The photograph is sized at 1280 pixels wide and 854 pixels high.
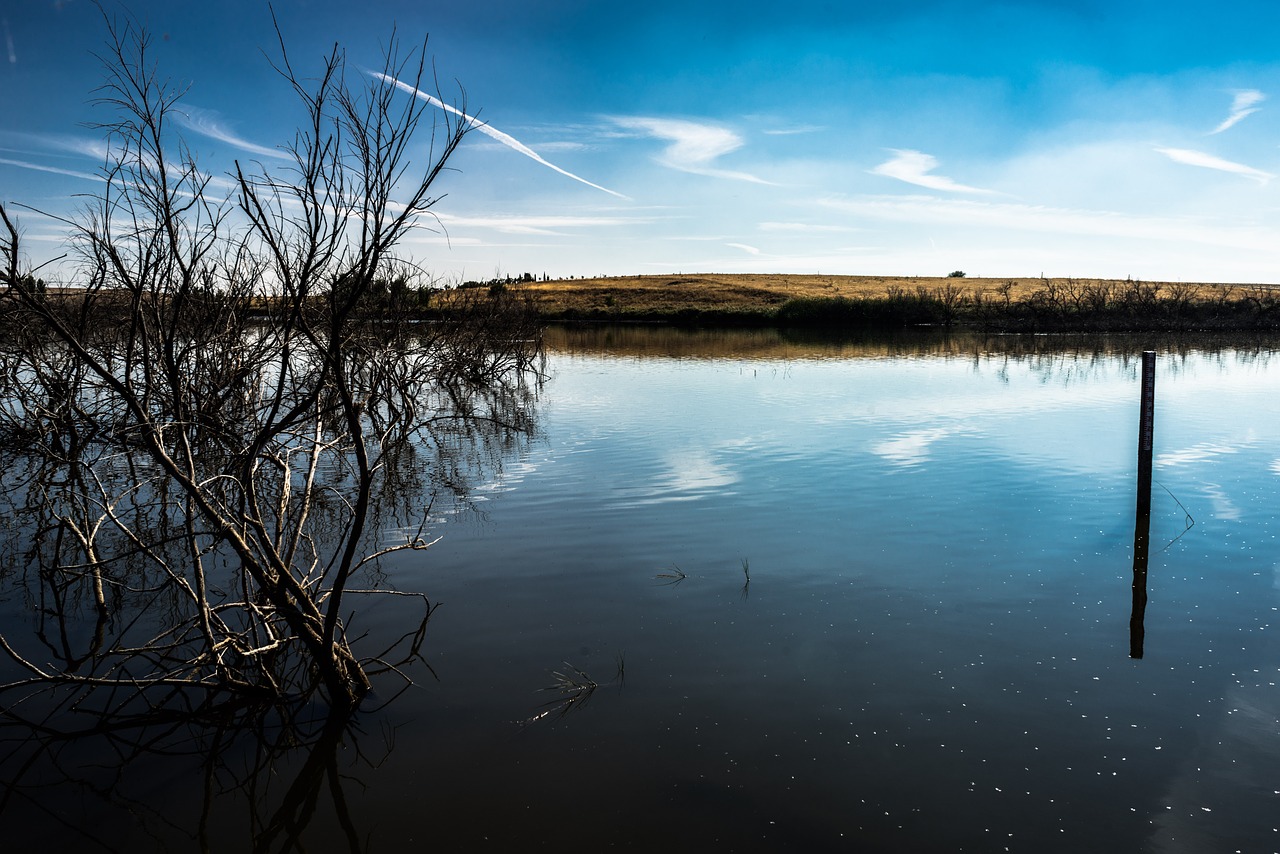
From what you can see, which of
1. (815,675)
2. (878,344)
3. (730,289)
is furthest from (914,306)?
(815,675)

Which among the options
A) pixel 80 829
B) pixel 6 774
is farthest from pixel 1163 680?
pixel 6 774

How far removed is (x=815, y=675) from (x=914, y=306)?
63.6 meters

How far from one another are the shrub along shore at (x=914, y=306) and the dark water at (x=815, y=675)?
3130 centimetres

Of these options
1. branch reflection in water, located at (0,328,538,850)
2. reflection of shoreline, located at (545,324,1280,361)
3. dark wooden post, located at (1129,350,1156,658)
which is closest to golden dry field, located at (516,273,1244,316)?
reflection of shoreline, located at (545,324,1280,361)

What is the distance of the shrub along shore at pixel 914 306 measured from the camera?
60.1 m

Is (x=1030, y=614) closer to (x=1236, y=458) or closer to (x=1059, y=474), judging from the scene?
(x=1059, y=474)

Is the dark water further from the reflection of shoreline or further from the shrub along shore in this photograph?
the shrub along shore

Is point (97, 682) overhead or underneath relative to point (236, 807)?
overhead

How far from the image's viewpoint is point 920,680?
6445 millimetres

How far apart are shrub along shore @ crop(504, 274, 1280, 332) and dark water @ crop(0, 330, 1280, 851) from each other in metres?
31.3

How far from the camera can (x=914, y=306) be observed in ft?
216

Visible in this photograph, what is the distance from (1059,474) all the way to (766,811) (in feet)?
36.0

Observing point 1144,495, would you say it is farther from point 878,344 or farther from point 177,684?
point 878,344

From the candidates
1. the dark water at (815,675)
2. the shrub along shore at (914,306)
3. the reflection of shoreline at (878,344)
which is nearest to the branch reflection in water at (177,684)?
the dark water at (815,675)
